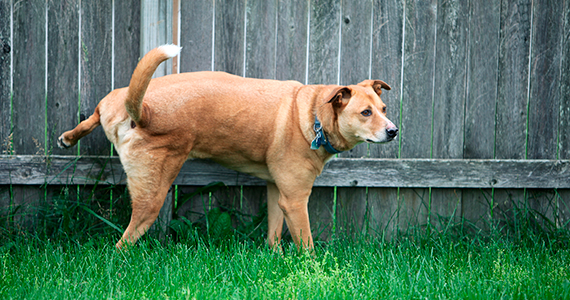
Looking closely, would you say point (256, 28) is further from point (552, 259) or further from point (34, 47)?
point (552, 259)

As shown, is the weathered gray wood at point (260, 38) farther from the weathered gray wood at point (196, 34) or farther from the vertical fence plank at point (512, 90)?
the vertical fence plank at point (512, 90)

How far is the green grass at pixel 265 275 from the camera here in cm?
230

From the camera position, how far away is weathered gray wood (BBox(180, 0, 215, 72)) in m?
3.49

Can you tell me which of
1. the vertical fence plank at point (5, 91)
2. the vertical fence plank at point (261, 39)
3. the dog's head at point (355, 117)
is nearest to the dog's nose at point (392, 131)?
the dog's head at point (355, 117)

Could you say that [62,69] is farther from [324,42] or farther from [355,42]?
[355,42]

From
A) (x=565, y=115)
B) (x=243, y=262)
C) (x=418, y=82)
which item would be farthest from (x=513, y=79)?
(x=243, y=262)

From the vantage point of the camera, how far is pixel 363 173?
3738 millimetres

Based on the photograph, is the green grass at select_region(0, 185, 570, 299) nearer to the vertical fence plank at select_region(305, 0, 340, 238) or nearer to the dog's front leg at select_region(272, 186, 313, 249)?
the dog's front leg at select_region(272, 186, 313, 249)

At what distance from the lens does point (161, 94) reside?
2.98m

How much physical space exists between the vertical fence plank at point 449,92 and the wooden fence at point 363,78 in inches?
0.4

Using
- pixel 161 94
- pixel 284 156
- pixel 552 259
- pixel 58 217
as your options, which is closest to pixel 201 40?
pixel 161 94

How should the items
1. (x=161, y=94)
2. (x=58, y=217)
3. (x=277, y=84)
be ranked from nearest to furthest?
(x=161, y=94)
(x=277, y=84)
(x=58, y=217)

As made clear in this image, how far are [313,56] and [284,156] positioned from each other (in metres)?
1.00

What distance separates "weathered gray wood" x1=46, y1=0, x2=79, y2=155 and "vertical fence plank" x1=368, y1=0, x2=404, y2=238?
94.6 inches
